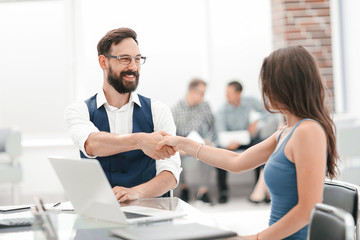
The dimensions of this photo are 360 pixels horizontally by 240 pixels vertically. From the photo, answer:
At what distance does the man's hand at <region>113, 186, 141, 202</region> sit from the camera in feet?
7.06

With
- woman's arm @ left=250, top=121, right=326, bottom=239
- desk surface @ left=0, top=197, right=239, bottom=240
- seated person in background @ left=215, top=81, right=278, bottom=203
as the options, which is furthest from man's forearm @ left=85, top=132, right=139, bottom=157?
seated person in background @ left=215, top=81, right=278, bottom=203

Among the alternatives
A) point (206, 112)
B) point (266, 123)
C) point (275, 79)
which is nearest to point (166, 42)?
point (206, 112)

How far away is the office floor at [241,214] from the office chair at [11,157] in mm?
2035

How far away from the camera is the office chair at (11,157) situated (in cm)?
Result: 591

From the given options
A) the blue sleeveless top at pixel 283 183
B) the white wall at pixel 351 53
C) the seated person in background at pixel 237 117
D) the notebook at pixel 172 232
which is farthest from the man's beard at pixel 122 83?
the white wall at pixel 351 53

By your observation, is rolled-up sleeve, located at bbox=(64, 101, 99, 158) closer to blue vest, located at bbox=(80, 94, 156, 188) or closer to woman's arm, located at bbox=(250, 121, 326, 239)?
blue vest, located at bbox=(80, 94, 156, 188)

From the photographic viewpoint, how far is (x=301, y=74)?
1.85 metres

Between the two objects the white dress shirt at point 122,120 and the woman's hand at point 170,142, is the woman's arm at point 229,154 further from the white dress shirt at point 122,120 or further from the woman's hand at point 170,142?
the white dress shirt at point 122,120

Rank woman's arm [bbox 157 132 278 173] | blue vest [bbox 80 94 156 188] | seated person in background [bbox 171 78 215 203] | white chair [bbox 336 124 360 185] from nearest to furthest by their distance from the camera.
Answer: woman's arm [bbox 157 132 278 173] → blue vest [bbox 80 94 156 188] → white chair [bbox 336 124 360 185] → seated person in background [bbox 171 78 215 203]

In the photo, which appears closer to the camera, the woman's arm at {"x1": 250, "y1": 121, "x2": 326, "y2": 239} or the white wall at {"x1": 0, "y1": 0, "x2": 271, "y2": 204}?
the woman's arm at {"x1": 250, "y1": 121, "x2": 326, "y2": 239}

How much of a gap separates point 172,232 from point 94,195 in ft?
1.05

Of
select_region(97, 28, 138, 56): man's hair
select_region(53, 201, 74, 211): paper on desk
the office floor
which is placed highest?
select_region(97, 28, 138, 56): man's hair

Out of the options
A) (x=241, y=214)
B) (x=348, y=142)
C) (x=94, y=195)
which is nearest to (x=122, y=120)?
(x=94, y=195)

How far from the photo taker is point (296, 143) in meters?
1.80
